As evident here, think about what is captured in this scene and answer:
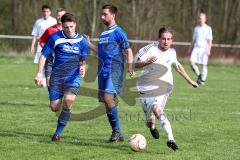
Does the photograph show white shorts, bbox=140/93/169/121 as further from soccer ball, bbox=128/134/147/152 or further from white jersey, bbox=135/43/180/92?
soccer ball, bbox=128/134/147/152

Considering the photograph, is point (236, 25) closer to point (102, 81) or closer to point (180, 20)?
point (180, 20)

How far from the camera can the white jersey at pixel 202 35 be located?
20266 mm

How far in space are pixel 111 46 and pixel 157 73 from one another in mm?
880

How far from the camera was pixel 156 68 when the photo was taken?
30.5ft

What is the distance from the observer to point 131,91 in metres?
17.0

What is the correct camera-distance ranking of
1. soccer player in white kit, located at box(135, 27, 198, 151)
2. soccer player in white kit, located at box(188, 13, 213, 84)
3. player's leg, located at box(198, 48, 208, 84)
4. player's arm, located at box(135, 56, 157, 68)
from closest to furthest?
player's arm, located at box(135, 56, 157, 68) < soccer player in white kit, located at box(135, 27, 198, 151) < player's leg, located at box(198, 48, 208, 84) < soccer player in white kit, located at box(188, 13, 213, 84)

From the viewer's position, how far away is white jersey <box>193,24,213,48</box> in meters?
20.3

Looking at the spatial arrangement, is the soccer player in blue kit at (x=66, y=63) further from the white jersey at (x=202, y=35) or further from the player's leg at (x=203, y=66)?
the white jersey at (x=202, y=35)

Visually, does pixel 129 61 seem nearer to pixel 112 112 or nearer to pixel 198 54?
pixel 112 112

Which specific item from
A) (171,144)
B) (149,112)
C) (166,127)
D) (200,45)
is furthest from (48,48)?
(200,45)

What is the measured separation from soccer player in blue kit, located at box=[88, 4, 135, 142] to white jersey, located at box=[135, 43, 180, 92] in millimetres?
273

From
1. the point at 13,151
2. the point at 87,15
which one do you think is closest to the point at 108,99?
the point at 13,151

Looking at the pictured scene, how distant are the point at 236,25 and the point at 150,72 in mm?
30443

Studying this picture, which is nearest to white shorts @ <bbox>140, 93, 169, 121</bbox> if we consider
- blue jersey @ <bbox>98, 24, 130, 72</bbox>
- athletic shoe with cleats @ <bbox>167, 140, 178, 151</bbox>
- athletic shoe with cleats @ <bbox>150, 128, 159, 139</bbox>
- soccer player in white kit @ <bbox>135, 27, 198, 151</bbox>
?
soccer player in white kit @ <bbox>135, 27, 198, 151</bbox>
